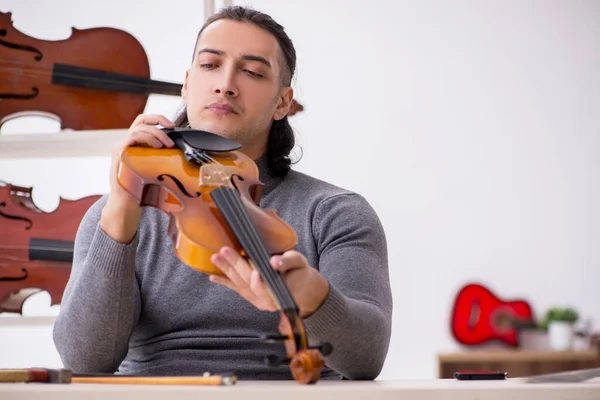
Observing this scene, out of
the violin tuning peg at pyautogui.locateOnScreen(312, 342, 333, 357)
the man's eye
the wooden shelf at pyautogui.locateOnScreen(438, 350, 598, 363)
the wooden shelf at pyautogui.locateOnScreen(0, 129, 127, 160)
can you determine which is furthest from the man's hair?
the wooden shelf at pyautogui.locateOnScreen(438, 350, 598, 363)

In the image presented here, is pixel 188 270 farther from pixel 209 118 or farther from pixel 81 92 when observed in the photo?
pixel 81 92

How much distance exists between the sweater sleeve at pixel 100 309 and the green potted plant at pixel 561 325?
260 cm

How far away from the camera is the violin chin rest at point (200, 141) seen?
1024 millimetres

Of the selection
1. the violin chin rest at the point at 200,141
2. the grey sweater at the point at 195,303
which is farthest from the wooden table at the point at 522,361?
the violin chin rest at the point at 200,141

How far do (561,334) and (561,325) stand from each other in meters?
0.04

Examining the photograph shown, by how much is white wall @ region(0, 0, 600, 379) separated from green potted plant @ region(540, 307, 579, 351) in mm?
116

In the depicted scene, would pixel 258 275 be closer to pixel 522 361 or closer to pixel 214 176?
pixel 214 176

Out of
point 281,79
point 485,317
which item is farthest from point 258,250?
point 485,317

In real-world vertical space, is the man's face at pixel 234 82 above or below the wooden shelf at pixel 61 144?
above

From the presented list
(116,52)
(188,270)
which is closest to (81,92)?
(116,52)

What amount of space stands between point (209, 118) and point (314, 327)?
1.53 ft

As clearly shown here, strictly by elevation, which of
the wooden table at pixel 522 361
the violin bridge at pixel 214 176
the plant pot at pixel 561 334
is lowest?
the wooden table at pixel 522 361

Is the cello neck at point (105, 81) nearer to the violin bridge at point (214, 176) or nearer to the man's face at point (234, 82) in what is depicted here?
the man's face at point (234, 82)

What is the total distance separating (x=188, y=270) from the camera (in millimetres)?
1208
